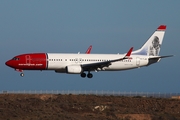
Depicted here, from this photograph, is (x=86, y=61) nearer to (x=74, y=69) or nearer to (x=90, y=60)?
(x=90, y=60)

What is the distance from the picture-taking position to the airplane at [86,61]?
73.1 metres

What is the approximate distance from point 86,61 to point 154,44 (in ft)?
42.7

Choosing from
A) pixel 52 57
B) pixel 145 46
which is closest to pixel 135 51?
pixel 145 46

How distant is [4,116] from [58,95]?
45.5 ft

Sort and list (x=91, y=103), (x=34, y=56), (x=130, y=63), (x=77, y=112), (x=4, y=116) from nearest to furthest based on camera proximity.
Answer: (x=4, y=116) → (x=77, y=112) → (x=91, y=103) → (x=34, y=56) → (x=130, y=63)

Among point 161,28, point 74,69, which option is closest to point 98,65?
point 74,69

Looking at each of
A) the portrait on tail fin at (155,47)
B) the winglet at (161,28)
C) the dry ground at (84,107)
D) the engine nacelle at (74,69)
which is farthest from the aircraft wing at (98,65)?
the dry ground at (84,107)

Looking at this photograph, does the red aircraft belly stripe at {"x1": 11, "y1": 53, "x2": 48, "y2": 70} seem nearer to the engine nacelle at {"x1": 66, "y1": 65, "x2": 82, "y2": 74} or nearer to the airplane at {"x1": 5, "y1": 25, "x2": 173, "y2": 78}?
the airplane at {"x1": 5, "y1": 25, "x2": 173, "y2": 78}

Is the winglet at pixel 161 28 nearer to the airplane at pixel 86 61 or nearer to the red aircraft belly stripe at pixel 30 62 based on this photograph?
the airplane at pixel 86 61

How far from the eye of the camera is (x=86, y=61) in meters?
76.5

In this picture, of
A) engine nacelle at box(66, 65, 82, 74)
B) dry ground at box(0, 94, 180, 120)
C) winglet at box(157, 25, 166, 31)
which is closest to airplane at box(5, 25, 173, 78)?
engine nacelle at box(66, 65, 82, 74)

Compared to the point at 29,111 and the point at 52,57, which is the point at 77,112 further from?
Result: the point at 52,57

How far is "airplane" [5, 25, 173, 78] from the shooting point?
73125 millimetres

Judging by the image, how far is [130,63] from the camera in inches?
3125
